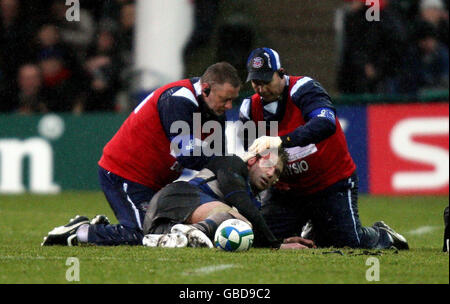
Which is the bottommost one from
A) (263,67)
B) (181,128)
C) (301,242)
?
(301,242)

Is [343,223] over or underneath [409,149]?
over

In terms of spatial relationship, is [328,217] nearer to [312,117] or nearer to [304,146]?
[304,146]

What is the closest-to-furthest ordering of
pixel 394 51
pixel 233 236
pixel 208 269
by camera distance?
pixel 208 269
pixel 233 236
pixel 394 51

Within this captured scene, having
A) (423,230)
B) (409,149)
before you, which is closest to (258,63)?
(423,230)

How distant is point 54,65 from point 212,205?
8110 millimetres

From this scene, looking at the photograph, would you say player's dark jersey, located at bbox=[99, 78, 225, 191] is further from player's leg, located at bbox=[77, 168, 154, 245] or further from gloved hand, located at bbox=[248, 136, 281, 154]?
gloved hand, located at bbox=[248, 136, 281, 154]

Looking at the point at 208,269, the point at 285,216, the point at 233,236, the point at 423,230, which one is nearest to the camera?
the point at 208,269

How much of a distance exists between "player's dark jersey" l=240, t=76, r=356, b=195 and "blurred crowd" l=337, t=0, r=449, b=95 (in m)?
6.77

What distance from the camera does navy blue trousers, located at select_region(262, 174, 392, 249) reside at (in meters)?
8.84

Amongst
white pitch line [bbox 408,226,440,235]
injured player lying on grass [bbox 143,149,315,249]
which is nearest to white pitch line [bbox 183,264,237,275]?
injured player lying on grass [bbox 143,149,315,249]

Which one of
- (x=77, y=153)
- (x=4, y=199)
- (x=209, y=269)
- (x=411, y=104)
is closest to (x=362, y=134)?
(x=411, y=104)

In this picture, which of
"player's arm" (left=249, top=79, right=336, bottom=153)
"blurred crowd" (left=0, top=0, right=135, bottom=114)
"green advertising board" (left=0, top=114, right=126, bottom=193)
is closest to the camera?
"player's arm" (left=249, top=79, right=336, bottom=153)

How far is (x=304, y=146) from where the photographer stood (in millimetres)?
8516

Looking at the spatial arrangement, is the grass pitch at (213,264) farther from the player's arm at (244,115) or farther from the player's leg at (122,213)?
the player's arm at (244,115)
